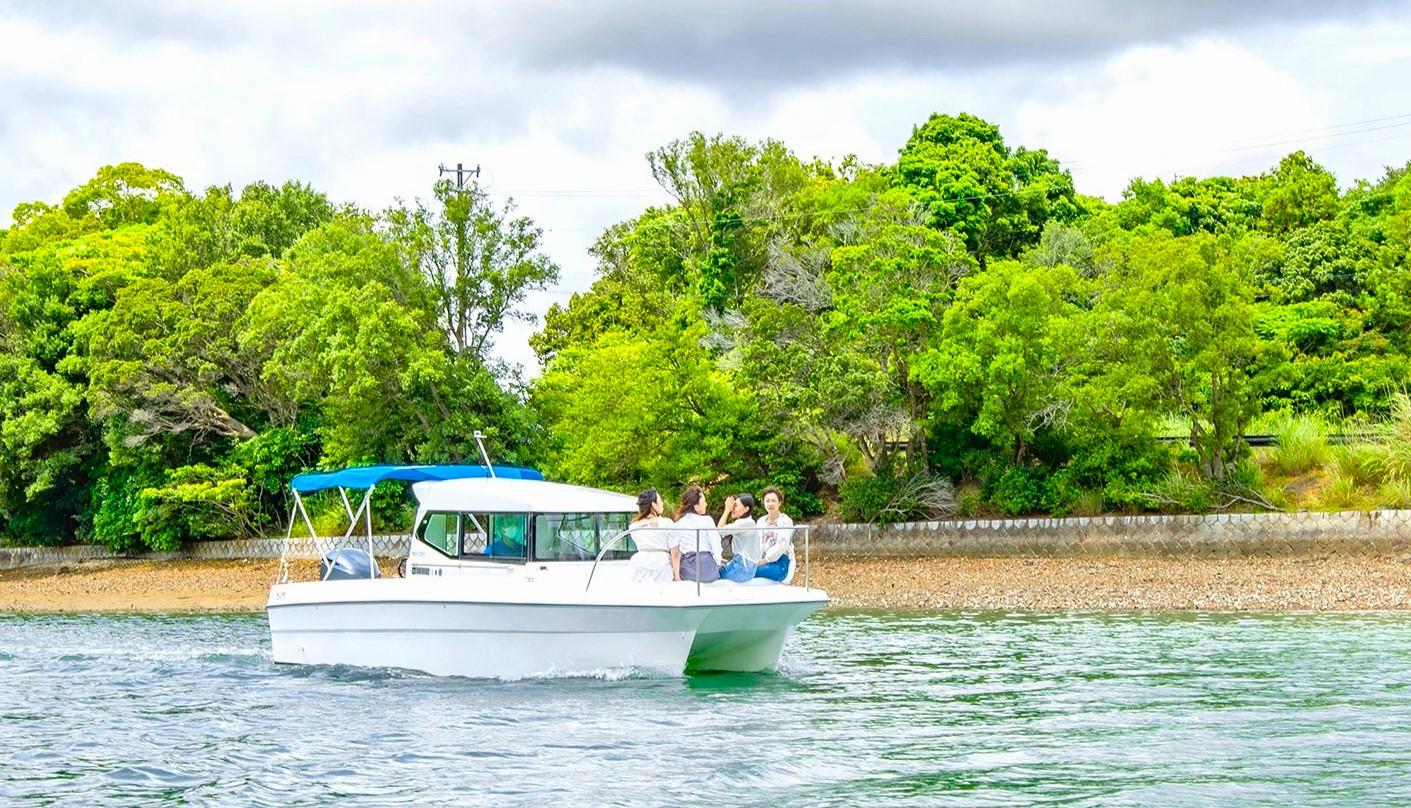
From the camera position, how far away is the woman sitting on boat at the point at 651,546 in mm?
16906

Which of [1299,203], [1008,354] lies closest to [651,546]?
[1008,354]

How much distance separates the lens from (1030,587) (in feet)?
93.2

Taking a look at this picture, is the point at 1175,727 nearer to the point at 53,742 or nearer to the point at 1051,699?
the point at 1051,699

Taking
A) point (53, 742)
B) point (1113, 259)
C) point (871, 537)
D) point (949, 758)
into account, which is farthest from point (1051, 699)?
point (1113, 259)

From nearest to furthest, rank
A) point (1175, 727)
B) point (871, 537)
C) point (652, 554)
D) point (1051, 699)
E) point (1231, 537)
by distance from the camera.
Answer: point (1175, 727), point (1051, 699), point (652, 554), point (1231, 537), point (871, 537)

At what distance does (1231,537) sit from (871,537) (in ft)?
27.6

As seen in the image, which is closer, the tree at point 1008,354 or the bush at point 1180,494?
the bush at point 1180,494

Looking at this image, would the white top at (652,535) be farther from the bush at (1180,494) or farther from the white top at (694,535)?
the bush at (1180,494)

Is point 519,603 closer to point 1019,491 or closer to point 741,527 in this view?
point 741,527

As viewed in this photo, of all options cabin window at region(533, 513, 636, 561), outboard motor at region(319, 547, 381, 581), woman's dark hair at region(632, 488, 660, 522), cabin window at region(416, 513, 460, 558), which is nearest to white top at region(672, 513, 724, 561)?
woman's dark hair at region(632, 488, 660, 522)

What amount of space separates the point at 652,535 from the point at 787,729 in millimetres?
3656

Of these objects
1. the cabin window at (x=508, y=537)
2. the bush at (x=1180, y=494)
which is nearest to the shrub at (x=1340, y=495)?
the bush at (x=1180, y=494)

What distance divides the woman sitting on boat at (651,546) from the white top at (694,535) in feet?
0.36

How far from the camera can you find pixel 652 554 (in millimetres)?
17000
